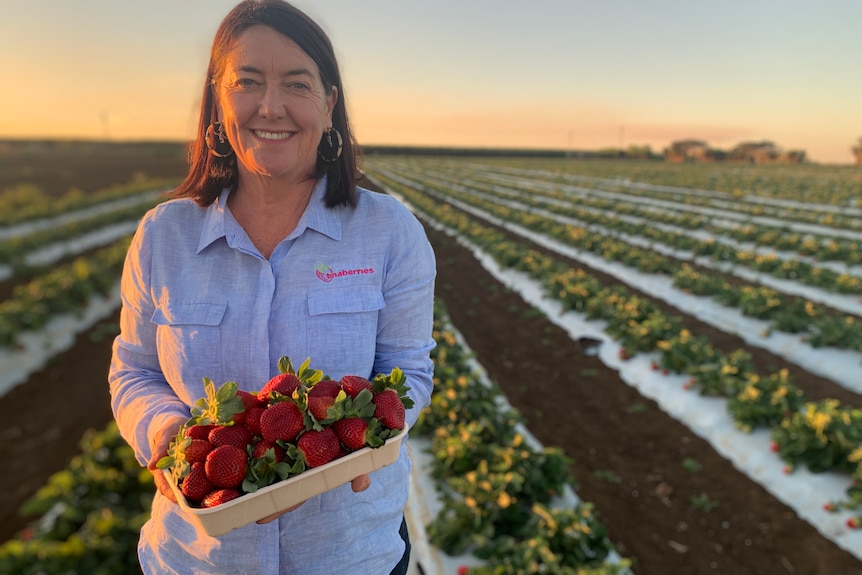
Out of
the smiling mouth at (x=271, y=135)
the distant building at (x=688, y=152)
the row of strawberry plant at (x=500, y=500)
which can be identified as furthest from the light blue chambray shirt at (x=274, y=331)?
the distant building at (x=688, y=152)

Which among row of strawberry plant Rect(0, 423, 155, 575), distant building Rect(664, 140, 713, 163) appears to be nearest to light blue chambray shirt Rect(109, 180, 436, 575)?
row of strawberry plant Rect(0, 423, 155, 575)

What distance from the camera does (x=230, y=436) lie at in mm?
1297

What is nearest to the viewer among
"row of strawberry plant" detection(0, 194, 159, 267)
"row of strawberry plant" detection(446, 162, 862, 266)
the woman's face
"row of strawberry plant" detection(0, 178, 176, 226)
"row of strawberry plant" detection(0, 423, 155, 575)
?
the woman's face

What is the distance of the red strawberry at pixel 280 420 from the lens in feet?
4.28

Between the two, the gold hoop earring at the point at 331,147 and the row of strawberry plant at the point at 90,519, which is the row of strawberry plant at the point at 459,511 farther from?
the gold hoop earring at the point at 331,147

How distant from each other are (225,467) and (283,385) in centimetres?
24

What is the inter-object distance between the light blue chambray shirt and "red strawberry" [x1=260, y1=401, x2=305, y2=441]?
0.20 metres

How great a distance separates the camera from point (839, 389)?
19.1 ft

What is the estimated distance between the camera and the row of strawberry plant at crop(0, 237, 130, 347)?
22.5 feet

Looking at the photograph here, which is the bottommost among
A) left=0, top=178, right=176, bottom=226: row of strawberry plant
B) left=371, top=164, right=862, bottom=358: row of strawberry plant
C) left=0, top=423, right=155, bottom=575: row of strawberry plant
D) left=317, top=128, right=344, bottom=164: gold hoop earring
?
left=0, top=178, right=176, bottom=226: row of strawberry plant

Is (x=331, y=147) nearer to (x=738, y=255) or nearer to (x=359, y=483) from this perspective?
(x=359, y=483)

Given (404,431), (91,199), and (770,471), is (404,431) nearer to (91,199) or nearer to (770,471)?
(770,471)

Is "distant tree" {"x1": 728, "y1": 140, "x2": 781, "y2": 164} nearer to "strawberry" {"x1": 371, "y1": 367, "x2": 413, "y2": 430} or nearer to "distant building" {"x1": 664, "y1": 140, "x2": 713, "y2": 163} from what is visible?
"distant building" {"x1": 664, "y1": 140, "x2": 713, "y2": 163}

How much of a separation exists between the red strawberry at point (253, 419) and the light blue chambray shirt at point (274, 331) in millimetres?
156
